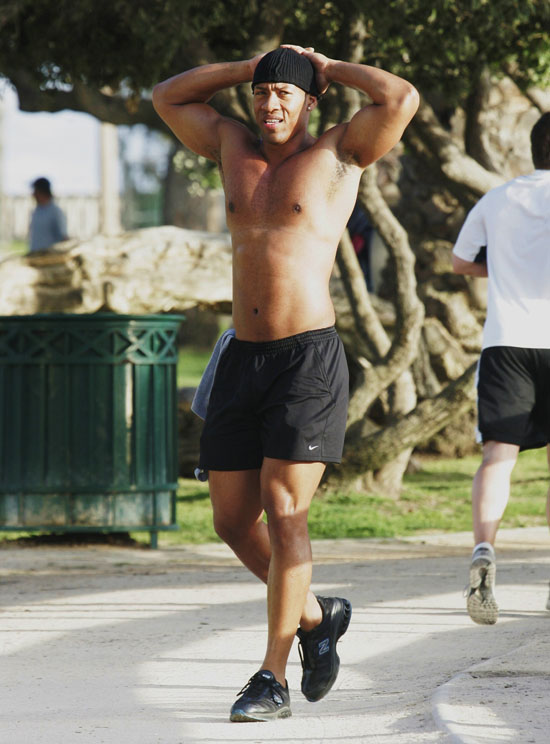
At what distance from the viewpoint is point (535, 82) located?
33.4 ft

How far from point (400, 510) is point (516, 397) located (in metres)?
4.28

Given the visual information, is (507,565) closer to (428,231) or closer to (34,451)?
(34,451)

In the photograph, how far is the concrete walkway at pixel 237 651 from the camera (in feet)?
11.9

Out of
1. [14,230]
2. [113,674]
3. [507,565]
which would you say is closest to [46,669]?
[113,674]

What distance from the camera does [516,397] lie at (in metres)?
5.07

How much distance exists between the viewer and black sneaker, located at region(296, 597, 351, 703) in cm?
394

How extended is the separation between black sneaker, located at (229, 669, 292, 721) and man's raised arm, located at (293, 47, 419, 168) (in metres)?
1.72

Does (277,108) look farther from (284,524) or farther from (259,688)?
(259,688)

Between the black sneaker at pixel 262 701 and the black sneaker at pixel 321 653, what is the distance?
0.51 feet

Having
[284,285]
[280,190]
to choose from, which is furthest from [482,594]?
[280,190]

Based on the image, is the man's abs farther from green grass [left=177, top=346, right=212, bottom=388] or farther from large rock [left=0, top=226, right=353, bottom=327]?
green grass [left=177, top=346, right=212, bottom=388]

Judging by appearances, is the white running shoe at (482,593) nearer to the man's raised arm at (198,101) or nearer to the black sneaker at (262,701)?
the black sneaker at (262,701)

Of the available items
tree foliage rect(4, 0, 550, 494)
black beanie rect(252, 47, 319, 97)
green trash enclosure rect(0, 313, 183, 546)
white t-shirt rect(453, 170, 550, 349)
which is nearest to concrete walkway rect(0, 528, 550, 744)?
green trash enclosure rect(0, 313, 183, 546)

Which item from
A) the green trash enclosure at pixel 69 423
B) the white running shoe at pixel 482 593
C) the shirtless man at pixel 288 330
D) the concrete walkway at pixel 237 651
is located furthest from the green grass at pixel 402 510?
the shirtless man at pixel 288 330
